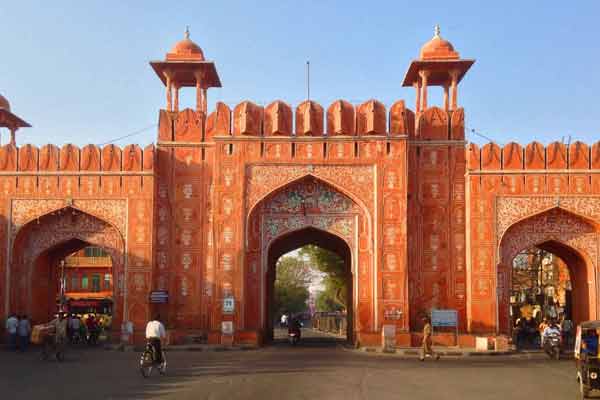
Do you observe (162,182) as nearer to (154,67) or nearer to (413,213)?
(154,67)

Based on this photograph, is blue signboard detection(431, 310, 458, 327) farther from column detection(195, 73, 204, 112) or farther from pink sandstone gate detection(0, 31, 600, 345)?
column detection(195, 73, 204, 112)

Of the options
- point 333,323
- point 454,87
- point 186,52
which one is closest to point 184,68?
point 186,52

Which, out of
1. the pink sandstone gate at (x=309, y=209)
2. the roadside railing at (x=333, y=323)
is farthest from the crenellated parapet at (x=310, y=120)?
the roadside railing at (x=333, y=323)

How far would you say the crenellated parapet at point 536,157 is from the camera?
21.9m

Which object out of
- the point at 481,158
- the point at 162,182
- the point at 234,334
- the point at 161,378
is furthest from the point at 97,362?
the point at 481,158

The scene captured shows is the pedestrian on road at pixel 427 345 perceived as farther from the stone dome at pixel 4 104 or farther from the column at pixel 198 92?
the stone dome at pixel 4 104

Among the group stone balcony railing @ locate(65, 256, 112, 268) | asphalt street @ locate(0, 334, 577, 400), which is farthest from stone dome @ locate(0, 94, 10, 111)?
stone balcony railing @ locate(65, 256, 112, 268)

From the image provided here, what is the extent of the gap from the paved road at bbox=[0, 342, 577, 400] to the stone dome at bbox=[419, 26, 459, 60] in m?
9.66

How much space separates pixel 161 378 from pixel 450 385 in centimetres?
489

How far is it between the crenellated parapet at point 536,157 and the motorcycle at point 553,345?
212 inches

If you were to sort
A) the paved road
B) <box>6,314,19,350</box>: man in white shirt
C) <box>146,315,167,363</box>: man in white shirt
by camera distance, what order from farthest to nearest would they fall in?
<box>6,314,19,350</box>: man in white shirt → <box>146,315,167,363</box>: man in white shirt → the paved road

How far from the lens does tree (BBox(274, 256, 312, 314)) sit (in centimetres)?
6022

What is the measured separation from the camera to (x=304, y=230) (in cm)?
2316

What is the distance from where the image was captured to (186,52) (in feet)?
77.7
